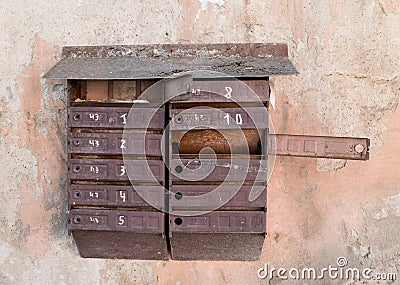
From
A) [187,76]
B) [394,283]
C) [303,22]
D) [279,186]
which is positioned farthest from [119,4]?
[394,283]

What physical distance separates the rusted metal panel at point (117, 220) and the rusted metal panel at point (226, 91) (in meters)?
0.77

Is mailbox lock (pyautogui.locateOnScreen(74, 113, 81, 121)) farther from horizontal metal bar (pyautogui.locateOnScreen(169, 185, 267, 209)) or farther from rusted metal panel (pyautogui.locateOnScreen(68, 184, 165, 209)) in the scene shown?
horizontal metal bar (pyautogui.locateOnScreen(169, 185, 267, 209))

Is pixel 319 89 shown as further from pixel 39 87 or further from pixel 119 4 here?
pixel 39 87

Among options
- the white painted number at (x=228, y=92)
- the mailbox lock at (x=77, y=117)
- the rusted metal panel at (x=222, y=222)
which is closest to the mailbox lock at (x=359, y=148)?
the rusted metal panel at (x=222, y=222)

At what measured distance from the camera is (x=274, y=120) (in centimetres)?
287

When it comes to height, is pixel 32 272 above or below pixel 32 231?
below

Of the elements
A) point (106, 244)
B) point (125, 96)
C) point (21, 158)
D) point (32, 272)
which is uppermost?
point (125, 96)

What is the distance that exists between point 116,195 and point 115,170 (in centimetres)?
16

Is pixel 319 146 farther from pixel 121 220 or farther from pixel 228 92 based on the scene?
pixel 121 220

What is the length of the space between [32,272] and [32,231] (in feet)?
0.96

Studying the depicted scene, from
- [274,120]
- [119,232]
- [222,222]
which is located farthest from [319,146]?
[119,232]

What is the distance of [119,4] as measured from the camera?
2.91 metres

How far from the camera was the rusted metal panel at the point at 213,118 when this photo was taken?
2520mm
